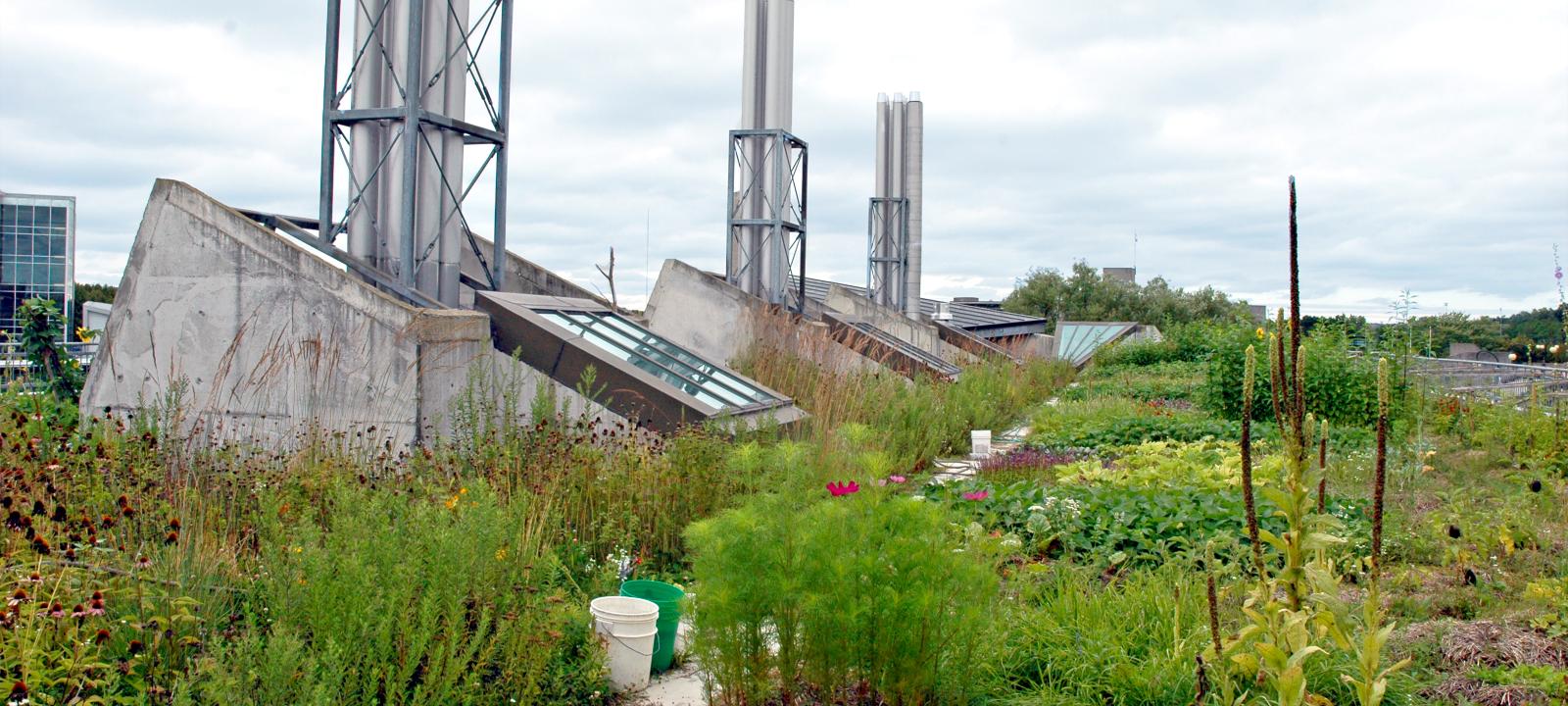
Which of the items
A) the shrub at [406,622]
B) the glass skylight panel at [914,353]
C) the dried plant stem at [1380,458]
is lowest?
the shrub at [406,622]

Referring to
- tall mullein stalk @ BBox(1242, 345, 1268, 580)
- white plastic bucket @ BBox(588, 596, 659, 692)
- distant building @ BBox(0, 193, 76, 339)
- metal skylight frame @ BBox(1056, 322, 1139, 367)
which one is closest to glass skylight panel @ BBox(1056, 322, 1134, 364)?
metal skylight frame @ BBox(1056, 322, 1139, 367)

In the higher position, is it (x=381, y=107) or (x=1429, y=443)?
(x=381, y=107)

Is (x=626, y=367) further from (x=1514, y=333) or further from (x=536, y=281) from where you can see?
(x=1514, y=333)

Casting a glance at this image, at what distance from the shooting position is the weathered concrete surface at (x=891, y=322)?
70.4 ft

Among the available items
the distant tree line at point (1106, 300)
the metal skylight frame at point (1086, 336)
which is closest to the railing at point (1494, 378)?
the metal skylight frame at point (1086, 336)

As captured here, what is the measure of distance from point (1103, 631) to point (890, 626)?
35.4 inches

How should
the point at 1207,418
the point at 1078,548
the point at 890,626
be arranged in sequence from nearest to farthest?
the point at 890,626 < the point at 1078,548 < the point at 1207,418

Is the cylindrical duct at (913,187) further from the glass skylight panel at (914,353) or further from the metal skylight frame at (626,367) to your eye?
the metal skylight frame at (626,367)

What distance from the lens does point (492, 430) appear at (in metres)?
5.89

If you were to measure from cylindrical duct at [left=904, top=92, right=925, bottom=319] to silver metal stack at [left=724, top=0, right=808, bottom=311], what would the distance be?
11.1 metres

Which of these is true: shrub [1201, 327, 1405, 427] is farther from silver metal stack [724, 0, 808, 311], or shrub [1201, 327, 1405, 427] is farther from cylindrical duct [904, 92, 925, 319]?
cylindrical duct [904, 92, 925, 319]

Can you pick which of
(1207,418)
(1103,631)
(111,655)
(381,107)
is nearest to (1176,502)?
(1103,631)

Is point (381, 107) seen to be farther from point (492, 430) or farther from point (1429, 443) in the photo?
point (1429, 443)

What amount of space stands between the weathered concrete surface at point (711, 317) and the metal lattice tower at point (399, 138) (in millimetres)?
4194
